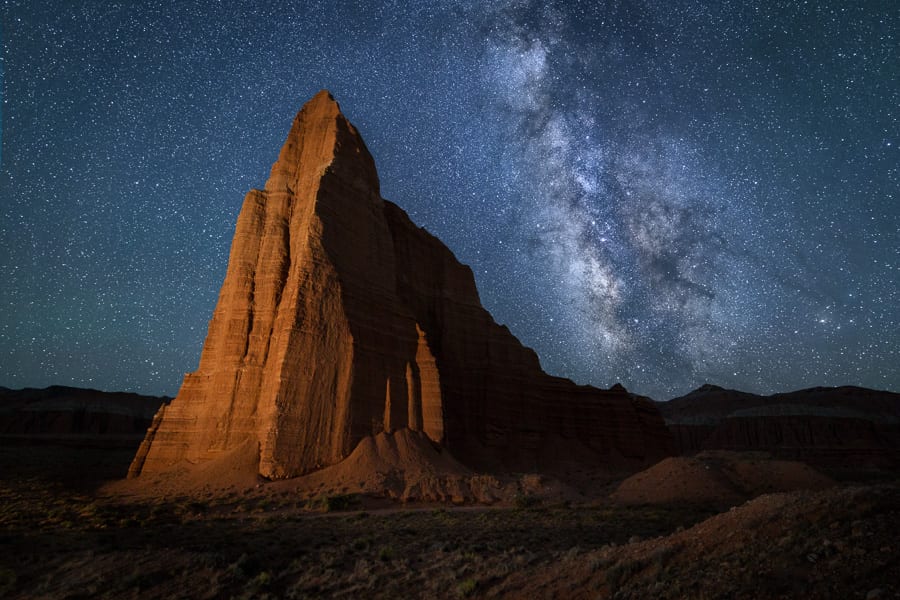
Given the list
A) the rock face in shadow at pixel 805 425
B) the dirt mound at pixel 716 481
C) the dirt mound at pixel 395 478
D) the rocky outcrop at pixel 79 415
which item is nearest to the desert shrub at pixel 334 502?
the dirt mound at pixel 395 478

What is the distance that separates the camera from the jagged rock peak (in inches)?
1511

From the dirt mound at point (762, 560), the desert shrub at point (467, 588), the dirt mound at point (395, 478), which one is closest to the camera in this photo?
the dirt mound at point (762, 560)

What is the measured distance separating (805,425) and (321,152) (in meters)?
106

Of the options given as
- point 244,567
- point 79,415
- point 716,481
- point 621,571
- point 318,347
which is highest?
point 318,347

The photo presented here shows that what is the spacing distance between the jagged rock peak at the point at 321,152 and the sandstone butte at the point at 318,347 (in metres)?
0.11

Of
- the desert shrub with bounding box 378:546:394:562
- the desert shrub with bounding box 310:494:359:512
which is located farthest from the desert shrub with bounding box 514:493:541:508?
the desert shrub with bounding box 378:546:394:562

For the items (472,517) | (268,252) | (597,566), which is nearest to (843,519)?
(597,566)

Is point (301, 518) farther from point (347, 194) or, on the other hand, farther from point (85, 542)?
point (347, 194)

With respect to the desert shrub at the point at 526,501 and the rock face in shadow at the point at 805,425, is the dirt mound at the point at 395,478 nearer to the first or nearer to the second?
the desert shrub at the point at 526,501

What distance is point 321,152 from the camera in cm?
3934

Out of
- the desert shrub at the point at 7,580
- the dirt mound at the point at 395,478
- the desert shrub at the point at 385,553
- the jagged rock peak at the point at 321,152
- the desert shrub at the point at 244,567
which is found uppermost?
the jagged rock peak at the point at 321,152

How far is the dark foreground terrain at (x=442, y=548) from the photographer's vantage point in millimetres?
7672

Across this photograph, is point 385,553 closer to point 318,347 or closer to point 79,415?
point 318,347

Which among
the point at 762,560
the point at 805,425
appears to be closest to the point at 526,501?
the point at 762,560
